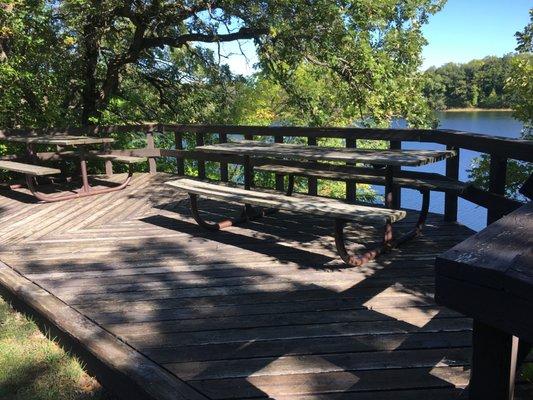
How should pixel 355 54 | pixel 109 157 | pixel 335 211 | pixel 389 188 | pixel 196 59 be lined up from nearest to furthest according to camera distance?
pixel 335 211, pixel 389 188, pixel 109 157, pixel 355 54, pixel 196 59

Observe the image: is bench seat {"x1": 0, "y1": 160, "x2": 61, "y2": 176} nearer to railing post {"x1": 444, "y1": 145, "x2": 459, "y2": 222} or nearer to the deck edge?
the deck edge

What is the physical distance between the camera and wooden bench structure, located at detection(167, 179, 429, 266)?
3516mm

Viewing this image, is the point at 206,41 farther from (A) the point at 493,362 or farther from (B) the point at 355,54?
(A) the point at 493,362

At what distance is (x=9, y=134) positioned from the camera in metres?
7.91

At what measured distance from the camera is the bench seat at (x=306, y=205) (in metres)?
3.46

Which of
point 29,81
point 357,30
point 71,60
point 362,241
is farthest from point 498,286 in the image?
point 71,60

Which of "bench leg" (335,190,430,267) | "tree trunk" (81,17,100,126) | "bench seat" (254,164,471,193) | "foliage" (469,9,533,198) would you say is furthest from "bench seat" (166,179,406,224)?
"foliage" (469,9,533,198)

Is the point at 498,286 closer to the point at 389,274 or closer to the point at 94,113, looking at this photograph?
the point at 389,274

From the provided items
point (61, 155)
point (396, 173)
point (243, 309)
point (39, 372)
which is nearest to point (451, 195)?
point (396, 173)

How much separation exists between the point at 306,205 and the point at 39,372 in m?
2.21

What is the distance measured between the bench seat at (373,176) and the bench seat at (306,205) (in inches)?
27.7

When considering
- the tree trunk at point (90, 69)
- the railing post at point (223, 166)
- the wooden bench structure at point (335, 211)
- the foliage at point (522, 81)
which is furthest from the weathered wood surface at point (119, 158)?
the foliage at point (522, 81)

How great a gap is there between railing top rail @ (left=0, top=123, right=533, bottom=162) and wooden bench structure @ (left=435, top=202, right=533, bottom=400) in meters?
2.68

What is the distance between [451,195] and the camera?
491cm
